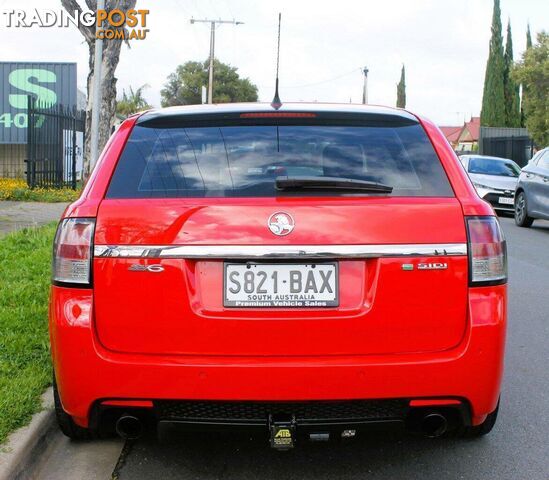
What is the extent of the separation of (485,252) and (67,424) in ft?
6.64

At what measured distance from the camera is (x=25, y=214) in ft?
44.7

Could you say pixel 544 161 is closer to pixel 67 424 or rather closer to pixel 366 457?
pixel 366 457

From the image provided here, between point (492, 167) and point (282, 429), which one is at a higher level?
point (492, 167)

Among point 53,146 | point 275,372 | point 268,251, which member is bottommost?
point 275,372

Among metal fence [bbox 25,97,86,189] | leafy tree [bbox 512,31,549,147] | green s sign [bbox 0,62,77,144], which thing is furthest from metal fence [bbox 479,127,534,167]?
metal fence [bbox 25,97,86,189]

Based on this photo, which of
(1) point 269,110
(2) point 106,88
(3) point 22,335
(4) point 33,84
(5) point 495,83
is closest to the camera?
(1) point 269,110

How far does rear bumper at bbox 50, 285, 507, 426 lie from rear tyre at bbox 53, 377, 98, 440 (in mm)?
379

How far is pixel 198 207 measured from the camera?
9.84 ft

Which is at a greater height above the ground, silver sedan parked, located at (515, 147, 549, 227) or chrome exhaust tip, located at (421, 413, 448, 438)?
silver sedan parked, located at (515, 147, 549, 227)

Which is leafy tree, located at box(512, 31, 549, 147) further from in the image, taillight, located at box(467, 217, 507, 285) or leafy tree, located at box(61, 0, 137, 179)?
taillight, located at box(467, 217, 507, 285)

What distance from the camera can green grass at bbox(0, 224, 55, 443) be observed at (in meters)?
3.78

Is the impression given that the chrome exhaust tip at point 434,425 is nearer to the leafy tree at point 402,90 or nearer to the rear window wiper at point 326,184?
the rear window wiper at point 326,184

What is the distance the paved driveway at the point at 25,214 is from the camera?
38.8ft

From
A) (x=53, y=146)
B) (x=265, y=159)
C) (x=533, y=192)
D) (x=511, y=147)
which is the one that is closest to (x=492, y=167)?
(x=533, y=192)
